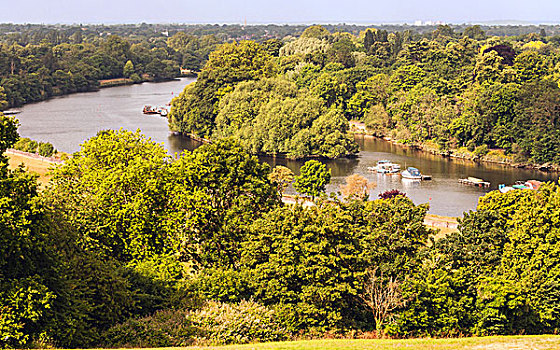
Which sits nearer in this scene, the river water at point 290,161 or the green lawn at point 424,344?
the green lawn at point 424,344

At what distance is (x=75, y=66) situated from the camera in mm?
100938

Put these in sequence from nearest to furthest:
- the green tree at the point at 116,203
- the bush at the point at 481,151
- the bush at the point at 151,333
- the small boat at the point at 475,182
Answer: the bush at the point at 151,333 → the green tree at the point at 116,203 → the small boat at the point at 475,182 → the bush at the point at 481,151

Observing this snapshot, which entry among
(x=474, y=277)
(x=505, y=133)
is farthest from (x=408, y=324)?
(x=505, y=133)

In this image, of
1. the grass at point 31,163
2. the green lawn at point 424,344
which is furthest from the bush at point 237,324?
the grass at point 31,163

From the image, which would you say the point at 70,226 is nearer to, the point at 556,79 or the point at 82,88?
the point at 556,79

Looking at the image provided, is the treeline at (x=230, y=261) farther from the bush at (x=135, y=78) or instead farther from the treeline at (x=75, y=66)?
the bush at (x=135, y=78)

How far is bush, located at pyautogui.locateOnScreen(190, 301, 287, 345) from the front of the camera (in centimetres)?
1591

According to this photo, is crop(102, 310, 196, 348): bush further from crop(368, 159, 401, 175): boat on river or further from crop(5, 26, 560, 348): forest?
crop(368, 159, 401, 175): boat on river

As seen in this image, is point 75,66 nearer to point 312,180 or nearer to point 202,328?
point 312,180

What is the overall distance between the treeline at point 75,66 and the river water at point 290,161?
10.3 ft

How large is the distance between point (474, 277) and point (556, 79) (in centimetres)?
5603

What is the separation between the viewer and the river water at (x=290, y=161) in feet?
146

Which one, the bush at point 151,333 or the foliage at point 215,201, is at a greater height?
the foliage at point 215,201

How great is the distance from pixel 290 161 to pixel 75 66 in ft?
187
